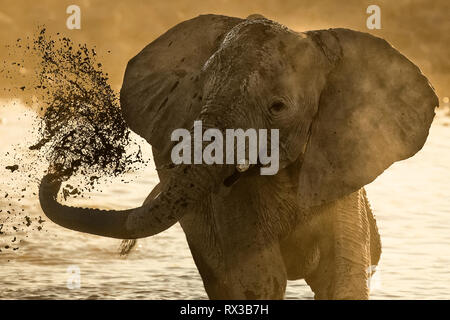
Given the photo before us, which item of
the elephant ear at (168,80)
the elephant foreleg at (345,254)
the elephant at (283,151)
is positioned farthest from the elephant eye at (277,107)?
the elephant foreleg at (345,254)

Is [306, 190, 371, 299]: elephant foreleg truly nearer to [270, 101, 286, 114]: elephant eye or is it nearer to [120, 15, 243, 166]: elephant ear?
[270, 101, 286, 114]: elephant eye

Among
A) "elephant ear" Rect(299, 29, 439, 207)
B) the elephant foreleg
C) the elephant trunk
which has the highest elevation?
"elephant ear" Rect(299, 29, 439, 207)

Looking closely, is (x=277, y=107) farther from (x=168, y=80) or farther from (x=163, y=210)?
(x=168, y=80)

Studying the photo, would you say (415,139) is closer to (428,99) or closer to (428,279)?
(428,99)

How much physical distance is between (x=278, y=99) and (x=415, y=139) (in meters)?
0.98

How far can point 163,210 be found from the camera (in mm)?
6312

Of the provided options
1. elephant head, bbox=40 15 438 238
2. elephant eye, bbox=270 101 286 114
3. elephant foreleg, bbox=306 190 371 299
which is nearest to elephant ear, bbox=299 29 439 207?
elephant head, bbox=40 15 438 238

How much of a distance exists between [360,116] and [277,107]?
61 centimetres

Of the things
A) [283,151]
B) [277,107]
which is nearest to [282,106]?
[277,107]

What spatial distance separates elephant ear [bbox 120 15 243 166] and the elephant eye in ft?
1.80

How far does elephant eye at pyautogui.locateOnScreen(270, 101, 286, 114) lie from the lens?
6590 millimetres

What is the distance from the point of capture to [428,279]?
1262 centimetres

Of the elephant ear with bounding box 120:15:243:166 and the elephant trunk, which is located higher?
the elephant ear with bounding box 120:15:243:166
